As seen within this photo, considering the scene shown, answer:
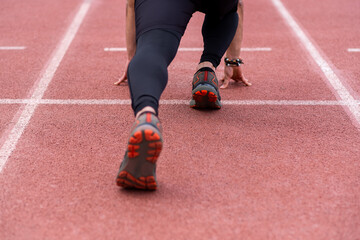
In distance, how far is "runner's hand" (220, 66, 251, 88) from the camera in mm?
3730

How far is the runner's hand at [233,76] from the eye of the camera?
147 inches

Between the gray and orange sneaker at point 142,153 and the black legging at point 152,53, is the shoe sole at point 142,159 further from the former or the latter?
the black legging at point 152,53

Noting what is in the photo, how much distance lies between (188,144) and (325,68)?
191 centimetres

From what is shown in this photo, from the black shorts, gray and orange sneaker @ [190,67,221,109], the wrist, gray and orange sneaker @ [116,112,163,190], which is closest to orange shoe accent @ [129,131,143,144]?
gray and orange sneaker @ [116,112,163,190]

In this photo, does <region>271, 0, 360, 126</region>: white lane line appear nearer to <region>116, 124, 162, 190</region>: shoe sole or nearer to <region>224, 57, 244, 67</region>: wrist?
<region>224, 57, 244, 67</region>: wrist

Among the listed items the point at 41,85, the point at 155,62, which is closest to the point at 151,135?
the point at 155,62

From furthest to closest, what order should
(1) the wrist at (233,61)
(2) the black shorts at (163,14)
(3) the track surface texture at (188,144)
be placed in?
(1) the wrist at (233,61) → (2) the black shorts at (163,14) → (3) the track surface texture at (188,144)

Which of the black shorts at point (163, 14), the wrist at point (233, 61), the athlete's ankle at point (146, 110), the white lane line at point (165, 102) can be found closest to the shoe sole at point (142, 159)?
the athlete's ankle at point (146, 110)

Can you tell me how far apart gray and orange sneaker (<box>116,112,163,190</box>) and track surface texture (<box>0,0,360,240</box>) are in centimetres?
10

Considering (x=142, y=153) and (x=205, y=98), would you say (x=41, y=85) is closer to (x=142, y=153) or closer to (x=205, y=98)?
(x=205, y=98)

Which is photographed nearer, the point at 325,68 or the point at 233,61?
the point at 233,61

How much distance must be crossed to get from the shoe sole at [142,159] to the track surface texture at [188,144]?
3.0 inches

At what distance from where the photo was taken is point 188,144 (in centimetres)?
286

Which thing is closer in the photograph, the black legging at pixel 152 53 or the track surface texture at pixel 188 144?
the track surface texture at pixel 188 144
